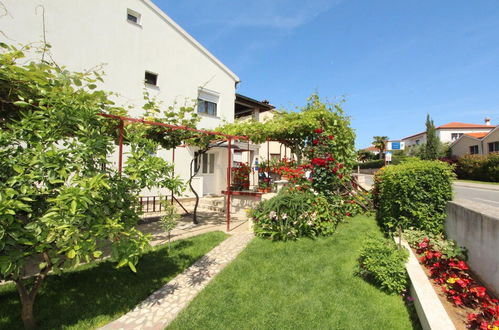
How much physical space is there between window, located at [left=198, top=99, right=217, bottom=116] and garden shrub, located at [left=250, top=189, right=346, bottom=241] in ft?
26.1

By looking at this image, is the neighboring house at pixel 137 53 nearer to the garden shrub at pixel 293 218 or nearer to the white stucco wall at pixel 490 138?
the garden shrub at pixel 293 218

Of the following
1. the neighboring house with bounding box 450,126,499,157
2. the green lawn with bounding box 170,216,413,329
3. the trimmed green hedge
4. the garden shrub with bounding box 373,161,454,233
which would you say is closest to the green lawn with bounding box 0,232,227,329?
the green lawn with bounding box 170,216,413,329

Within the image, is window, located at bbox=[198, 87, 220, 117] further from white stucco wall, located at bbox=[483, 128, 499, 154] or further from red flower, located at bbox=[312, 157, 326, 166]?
white stucco wall, located at bbox=[483, 128, 499, 154]

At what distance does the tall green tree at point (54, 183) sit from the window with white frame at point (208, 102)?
10148 mm

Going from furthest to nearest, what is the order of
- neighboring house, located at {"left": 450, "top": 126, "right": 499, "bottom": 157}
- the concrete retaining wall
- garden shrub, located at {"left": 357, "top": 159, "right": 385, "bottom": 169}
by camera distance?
1. garden shrub, located at {"left": 357, "top": 159, "right": 385, "bottom": 169}
2. neighboring house, located at {"left": 450, "top": 126, "right": 499, "bottom": 157}
3. the concrete retaining wall

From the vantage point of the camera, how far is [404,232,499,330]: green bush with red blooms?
8.44 feet

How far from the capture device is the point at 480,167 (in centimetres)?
2548

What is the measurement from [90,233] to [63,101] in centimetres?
142

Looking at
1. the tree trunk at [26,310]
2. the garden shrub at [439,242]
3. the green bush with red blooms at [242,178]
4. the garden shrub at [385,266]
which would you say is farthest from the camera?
the green bush with red blooms at [242,178]

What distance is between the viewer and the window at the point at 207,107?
12884mm

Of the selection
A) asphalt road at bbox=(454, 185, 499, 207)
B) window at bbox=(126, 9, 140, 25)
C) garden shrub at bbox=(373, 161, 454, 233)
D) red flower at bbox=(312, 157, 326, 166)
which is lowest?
asphalt road at bbox=(454, 185, 499, 207)

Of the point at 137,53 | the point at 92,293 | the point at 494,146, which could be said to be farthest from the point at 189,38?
the point at 494,146

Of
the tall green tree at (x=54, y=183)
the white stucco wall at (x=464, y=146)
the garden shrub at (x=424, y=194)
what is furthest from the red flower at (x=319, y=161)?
the white stucco wall at (x=464, y=146)

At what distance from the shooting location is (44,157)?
2324mm
